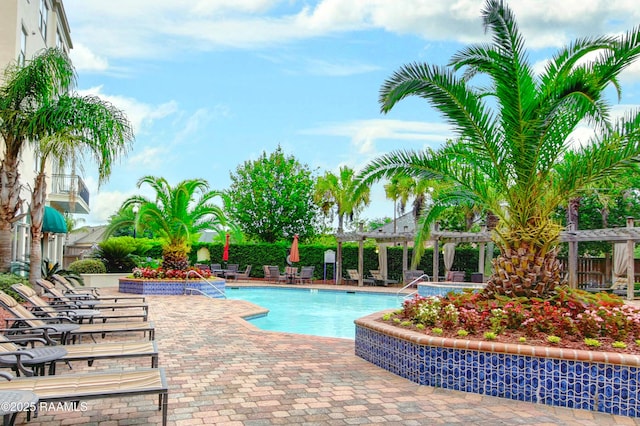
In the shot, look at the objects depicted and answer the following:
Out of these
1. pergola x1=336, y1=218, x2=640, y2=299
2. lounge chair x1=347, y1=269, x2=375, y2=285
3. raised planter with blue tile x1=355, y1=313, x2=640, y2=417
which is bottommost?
lounge chair x1=347, y1=269, x2=375, y2=285

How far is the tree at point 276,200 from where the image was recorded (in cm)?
3591

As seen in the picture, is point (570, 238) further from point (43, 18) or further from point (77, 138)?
point (43, 18)

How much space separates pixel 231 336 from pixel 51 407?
4751 mm

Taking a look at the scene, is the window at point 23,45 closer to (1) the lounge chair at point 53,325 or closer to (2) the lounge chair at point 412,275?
(1) the lounge chair at point 53,325

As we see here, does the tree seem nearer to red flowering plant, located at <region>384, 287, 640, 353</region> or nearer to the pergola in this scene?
the pergola

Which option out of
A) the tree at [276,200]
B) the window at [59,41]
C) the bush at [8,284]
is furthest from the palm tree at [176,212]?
the tree at [276,200]

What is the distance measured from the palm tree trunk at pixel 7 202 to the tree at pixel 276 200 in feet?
76.9

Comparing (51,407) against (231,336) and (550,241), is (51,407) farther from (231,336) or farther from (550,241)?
(550,241)

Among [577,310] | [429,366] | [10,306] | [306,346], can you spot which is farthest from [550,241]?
[10,306]

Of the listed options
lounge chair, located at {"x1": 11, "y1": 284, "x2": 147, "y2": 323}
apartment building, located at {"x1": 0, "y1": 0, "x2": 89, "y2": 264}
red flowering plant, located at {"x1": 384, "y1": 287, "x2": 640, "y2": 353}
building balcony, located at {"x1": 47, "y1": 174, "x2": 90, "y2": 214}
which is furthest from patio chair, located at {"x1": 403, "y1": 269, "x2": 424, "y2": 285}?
lounge chair, located at {"x1": 11, "y1": 284, "x2": 147, "y2": 323}

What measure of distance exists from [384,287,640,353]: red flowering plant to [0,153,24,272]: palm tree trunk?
9.64 m

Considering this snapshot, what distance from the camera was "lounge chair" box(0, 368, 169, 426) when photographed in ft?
13.2

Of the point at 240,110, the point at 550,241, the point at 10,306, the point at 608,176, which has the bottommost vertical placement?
the point at 10,306

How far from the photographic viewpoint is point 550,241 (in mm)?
7355
